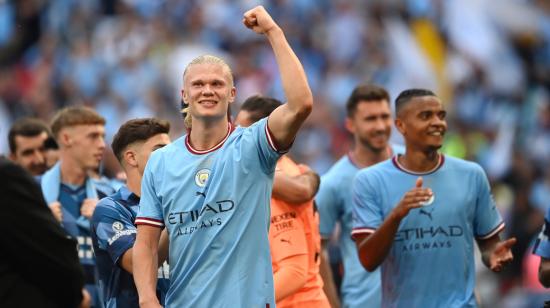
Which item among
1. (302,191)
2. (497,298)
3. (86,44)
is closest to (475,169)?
(302,191)

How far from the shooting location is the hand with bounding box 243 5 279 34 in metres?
7.20

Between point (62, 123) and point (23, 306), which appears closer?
point (23, 306)

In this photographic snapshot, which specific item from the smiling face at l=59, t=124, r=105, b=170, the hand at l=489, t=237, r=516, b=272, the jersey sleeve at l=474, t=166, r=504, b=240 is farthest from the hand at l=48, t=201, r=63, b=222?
the hand at l=489, t=237, r=516, b=272

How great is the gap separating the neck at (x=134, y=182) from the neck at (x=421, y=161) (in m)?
2.17

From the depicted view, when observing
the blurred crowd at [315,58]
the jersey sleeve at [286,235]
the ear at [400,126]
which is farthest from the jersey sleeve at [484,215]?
the blurred crowd at [315,58]

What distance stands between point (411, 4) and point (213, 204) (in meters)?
14.8

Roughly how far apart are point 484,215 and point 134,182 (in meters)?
2.54

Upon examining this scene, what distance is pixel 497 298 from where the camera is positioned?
1688 cm

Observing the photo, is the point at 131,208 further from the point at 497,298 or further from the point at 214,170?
the point at 497,298

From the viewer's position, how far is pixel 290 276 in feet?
27.9

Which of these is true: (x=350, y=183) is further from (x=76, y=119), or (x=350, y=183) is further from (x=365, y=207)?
(x=76, y=119)

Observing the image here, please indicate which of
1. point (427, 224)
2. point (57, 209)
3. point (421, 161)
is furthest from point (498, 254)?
point (57, 209)

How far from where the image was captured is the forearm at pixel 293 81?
23.0 feet

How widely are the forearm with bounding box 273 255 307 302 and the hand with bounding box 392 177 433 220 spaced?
2.32 ft
